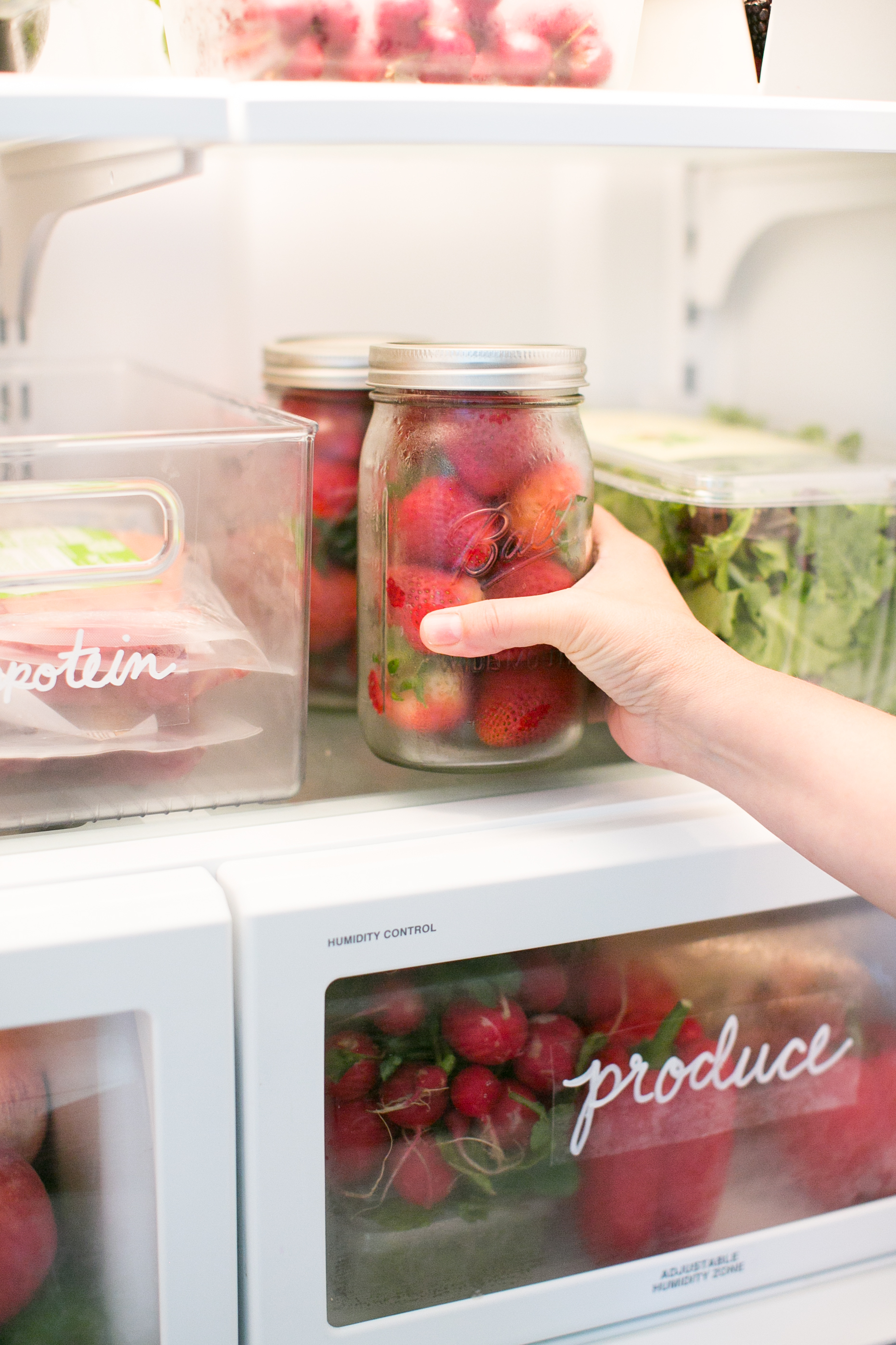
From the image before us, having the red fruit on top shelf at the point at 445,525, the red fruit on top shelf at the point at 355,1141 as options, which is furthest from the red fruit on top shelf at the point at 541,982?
→ the red fruit on top shelf at the point at 445,525

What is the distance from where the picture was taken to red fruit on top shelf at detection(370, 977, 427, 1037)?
62cm

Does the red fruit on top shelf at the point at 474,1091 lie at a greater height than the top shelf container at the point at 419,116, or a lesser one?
lesser

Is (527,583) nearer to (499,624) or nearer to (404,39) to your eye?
(499,624)

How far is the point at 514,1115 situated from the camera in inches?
25.6

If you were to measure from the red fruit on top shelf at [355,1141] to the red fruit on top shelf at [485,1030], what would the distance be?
0.06 metres

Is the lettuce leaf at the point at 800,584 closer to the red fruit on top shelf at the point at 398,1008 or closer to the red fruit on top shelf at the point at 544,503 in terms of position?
the red fruit on top shelf at the point at 544,503

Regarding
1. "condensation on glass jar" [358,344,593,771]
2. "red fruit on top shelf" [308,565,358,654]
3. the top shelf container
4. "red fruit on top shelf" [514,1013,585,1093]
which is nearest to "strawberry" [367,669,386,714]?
"condensation on glass jar" [358,344,593,771]

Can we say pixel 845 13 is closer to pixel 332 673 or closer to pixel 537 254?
pixel 537 254

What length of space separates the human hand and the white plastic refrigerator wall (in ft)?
0.22

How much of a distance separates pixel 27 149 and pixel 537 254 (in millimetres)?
540

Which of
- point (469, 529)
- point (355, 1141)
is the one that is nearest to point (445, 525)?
point (469, 529)

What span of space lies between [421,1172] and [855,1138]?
295 millimetres

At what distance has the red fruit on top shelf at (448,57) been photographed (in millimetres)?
602

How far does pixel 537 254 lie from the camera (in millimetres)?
1178
